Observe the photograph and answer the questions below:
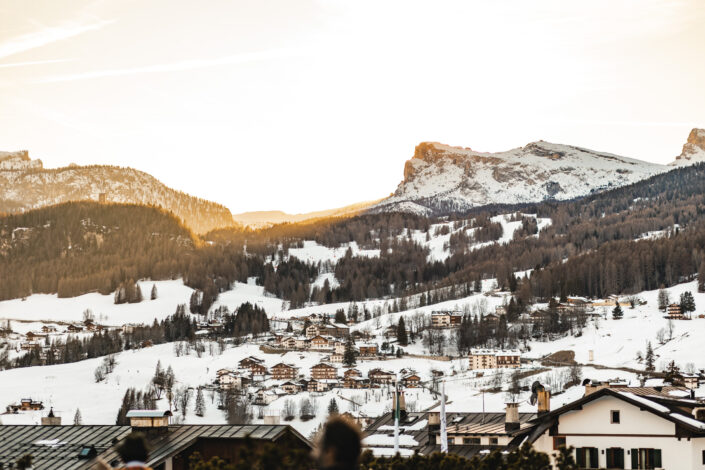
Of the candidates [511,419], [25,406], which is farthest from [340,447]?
[25,406]

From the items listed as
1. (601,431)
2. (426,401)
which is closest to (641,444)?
(601,431)

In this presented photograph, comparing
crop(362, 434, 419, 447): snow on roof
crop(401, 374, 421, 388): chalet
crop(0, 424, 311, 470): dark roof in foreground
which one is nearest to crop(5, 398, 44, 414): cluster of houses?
crop(401, 374, 421, 388): chalet

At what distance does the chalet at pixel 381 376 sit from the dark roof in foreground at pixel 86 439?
155 meters

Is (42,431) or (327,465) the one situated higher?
(327,465)

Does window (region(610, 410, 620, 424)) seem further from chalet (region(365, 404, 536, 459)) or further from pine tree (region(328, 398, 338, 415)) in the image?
pine tree (region(328, 398, 338, 415))

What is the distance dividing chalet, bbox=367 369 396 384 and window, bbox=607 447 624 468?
6062 inches

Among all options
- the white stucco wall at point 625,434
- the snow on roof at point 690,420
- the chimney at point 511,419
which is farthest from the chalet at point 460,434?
the snow on roof at point 690,420

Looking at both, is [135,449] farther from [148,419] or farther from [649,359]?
[649,359]

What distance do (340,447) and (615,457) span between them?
31625mm

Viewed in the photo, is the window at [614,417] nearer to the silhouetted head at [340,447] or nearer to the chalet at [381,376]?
the silhouetted head at [340,447]

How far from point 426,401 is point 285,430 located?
12869 cm

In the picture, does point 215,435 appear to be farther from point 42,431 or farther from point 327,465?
point 327,465

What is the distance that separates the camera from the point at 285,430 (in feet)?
110

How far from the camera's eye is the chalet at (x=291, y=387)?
186538 millimetres
